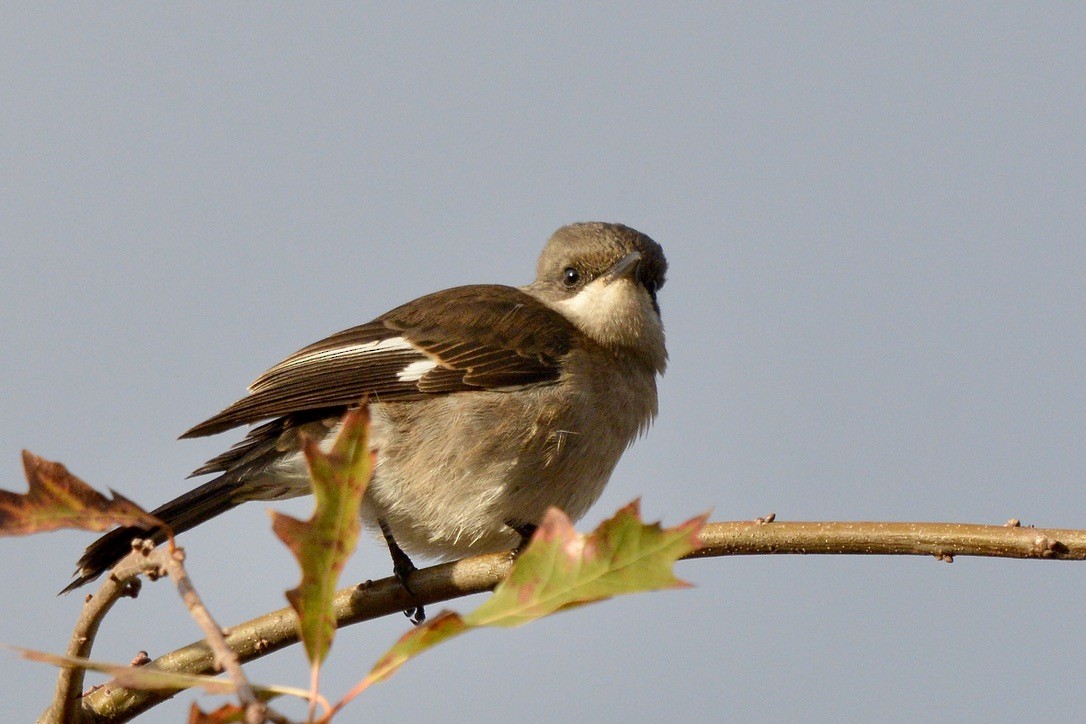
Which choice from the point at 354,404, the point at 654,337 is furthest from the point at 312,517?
the point at 654,337

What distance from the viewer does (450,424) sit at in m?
5.14

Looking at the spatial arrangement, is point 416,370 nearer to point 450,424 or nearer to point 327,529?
point 450,424

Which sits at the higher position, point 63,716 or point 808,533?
point 808,533

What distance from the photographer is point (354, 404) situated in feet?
16.6

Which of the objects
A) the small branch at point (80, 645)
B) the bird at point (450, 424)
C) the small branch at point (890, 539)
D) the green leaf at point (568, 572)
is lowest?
the small branch at point (80, 645)

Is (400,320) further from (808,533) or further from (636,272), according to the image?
(808,533)

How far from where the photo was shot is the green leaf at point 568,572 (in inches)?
71.7

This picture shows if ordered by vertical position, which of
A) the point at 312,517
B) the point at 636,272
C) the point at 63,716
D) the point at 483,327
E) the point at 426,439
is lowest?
the point at 63,716

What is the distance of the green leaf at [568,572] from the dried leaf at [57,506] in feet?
1.78

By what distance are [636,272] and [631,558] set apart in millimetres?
4481

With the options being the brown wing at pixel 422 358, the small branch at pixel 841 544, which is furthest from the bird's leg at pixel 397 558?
the small branch at pixel 841 544

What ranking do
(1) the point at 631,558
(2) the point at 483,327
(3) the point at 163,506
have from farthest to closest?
1. (2) the point at 483,327
2. (3) the point at 163,506
3. (1) the point at 631,558

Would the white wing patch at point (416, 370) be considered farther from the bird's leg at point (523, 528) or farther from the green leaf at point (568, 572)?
the green leaf at point (568, 572)

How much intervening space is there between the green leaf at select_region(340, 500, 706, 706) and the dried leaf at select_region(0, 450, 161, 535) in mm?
543
